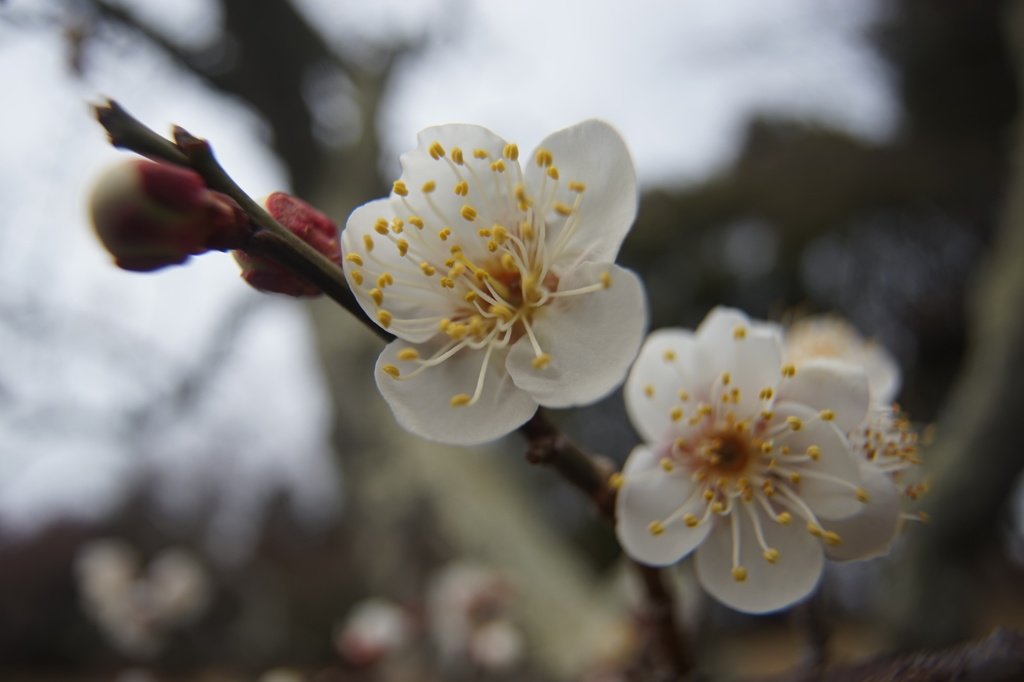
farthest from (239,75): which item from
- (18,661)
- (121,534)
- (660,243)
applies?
(18,661)

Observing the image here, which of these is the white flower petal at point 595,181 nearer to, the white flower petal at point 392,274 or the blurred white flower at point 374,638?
the white flower petal at point 392,274

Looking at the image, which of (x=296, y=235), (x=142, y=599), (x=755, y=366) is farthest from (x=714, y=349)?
(x=142, y=599)

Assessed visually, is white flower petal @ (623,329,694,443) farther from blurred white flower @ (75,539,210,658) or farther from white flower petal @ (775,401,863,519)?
blurred white flower @ (75,539,210,658)

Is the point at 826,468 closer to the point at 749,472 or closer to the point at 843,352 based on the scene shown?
the point at 749,472

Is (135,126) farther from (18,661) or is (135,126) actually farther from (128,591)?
(18,661)

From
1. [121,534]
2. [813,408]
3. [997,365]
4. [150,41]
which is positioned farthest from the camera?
[121,534]

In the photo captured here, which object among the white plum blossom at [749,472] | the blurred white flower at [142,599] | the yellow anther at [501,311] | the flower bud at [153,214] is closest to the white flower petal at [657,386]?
the white plum blossom at [749,472]
